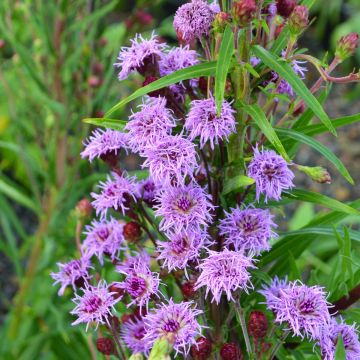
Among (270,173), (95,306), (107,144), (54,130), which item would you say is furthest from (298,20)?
(54,130)

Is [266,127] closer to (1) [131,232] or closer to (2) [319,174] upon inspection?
(2) [319,174]

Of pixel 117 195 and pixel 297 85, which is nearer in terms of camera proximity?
pixel 297 85

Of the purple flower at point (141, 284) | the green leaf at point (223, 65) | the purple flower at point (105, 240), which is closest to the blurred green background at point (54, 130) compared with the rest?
the purple flower at point (105, 240)

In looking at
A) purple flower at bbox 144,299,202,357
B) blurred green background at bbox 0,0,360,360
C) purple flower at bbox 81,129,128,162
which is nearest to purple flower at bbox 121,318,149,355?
purple flower at bbox 144,299,202,357

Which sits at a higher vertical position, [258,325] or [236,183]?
[236,183]

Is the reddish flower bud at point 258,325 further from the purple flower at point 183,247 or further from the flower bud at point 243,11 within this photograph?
the flower bud at point 243,11

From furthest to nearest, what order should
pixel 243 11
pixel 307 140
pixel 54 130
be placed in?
1. pixel 54 130
2. pixel 307 140
3. pixel 243 11

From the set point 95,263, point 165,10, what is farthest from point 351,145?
point 95,263

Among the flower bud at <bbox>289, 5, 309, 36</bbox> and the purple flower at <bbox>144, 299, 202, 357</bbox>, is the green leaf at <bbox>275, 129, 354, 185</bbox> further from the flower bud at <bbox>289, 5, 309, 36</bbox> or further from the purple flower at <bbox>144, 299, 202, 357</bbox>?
the purple flower at <bbox>144, 299, 202, 357</bbox>
